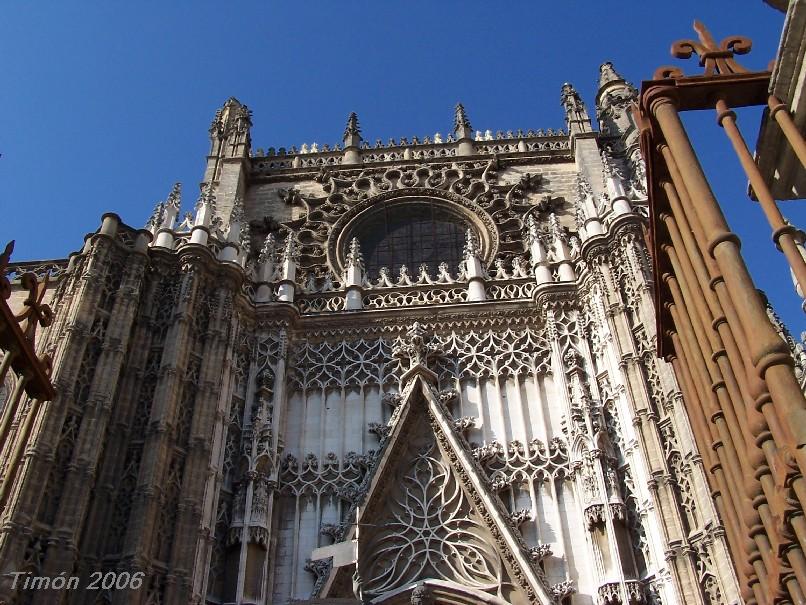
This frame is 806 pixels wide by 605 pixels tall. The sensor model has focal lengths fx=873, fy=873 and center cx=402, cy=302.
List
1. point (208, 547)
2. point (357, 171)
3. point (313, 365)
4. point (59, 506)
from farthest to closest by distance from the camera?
point (357, 171) < point (313, 365) < point (208, 547) < point (59, 506)

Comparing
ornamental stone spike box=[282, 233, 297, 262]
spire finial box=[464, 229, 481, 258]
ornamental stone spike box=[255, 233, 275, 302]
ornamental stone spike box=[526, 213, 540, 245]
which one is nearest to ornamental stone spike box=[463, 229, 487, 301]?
spire finial box=[464, 229, 481, 258]

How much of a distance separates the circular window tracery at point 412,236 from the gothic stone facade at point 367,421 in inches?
5.1

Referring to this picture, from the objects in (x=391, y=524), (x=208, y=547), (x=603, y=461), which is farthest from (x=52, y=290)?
(x=603, y=461)

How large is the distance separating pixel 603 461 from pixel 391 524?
3.64 m

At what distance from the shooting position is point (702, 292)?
6.67 metres

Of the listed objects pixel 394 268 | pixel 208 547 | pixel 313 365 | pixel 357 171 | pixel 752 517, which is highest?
pixel 357 171

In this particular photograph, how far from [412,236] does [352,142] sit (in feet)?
12.5

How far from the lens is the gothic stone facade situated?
41.4 ft

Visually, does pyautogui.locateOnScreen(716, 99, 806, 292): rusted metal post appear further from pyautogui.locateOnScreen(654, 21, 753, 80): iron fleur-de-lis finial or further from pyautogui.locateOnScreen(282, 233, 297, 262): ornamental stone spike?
pyautogui.locateOnScreen(282, 233, 297, 262): ornamental stone spike

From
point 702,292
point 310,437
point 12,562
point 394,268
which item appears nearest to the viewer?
point 702,292

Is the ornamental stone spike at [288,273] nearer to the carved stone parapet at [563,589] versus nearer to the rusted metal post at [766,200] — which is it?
the carved stone parapet at [563,589]

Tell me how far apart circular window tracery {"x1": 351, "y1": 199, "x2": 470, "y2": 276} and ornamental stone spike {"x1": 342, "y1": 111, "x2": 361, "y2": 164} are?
7.09 feet

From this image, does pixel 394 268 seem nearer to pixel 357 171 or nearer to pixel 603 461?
pixel 357 171

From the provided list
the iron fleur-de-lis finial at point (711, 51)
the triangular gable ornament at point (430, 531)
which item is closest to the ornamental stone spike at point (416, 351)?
the triangular gable ornament at point (430, 531)
